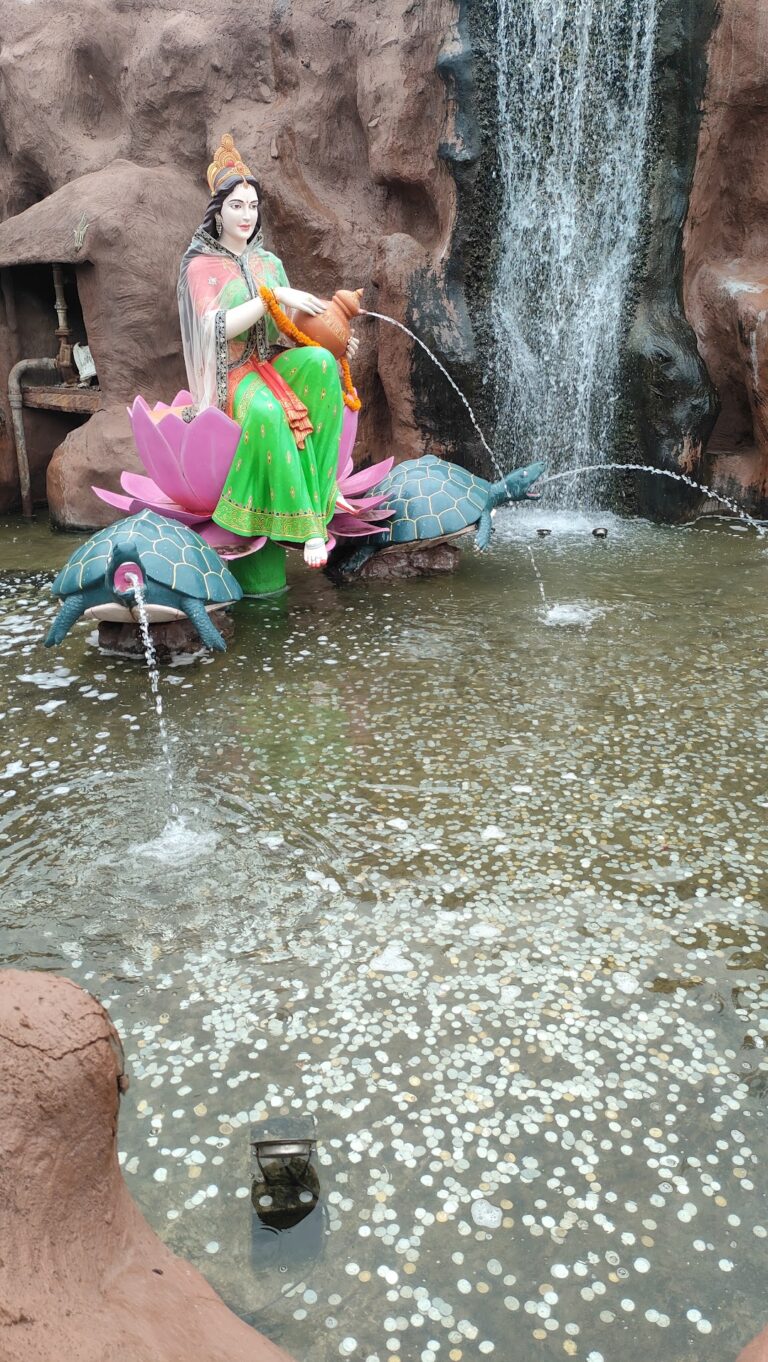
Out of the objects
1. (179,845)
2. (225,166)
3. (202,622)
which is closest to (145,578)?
(202,622)

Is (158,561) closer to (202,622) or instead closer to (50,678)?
(202,622)

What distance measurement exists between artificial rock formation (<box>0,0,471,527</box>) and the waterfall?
0.40 m

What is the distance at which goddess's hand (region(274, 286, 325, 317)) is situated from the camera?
420 cm

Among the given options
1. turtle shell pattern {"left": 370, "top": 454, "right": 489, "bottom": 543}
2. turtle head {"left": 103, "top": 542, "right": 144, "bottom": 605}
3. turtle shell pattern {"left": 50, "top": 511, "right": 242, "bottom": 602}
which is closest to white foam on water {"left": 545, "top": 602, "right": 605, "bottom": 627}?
turtle shell pattern {"left": 370, "top": 454, "right": 489, "bottom": 543}

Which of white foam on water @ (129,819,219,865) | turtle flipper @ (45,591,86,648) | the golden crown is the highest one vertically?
the golden crown

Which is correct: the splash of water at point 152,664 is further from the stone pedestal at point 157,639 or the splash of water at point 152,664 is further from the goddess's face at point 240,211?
the goddess's face at point 240,211

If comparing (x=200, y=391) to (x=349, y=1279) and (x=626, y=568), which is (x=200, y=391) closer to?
(x=626, y=568)

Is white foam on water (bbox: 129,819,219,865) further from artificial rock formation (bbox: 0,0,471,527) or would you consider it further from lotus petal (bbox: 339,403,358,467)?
artificial rock formation (bbox: 0,0,471,527)

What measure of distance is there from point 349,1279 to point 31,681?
2.74 metres

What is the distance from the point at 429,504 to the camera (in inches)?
196

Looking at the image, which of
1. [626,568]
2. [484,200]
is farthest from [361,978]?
[484,200]

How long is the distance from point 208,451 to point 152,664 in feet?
3.05

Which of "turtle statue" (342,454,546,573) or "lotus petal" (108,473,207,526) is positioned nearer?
"lotus petal" (108,473,207,526)

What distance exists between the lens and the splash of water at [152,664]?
319cm
